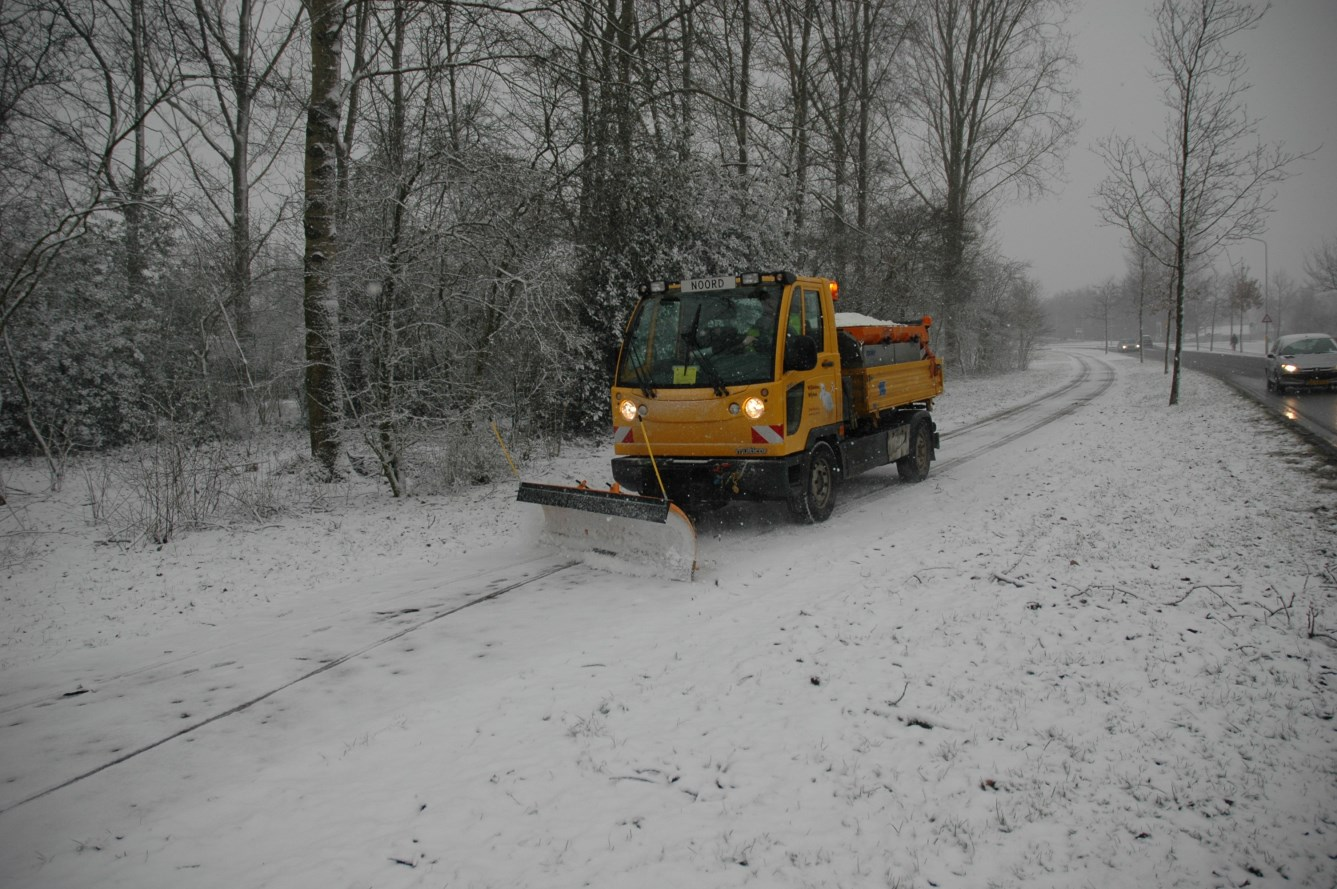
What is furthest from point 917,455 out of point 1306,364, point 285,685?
point 1306,364

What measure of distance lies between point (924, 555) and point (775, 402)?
1.99m

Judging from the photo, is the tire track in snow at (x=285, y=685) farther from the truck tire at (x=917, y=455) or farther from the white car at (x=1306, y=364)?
the white car at (x=1306, y=364)

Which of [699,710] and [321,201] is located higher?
[321,201]

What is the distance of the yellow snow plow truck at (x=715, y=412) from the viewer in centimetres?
689

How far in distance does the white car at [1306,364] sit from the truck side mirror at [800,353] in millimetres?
19707

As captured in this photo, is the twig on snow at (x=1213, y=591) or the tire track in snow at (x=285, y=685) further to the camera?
the twig on snow at (x=1213, y=591)

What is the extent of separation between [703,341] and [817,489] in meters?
2.08

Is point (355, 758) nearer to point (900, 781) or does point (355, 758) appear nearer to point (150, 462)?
point (900, 781)

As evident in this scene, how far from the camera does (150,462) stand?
8.19 m

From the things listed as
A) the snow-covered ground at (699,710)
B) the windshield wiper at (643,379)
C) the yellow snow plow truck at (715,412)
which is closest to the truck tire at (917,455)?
the yellow snow plow truck at (715,412)

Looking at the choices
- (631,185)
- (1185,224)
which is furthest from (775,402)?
(1185,224)

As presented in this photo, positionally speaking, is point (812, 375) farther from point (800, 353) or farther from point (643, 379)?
point (643, 379)

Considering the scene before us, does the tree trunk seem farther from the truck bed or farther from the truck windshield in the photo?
the truck bed

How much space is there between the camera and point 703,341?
297 inches
